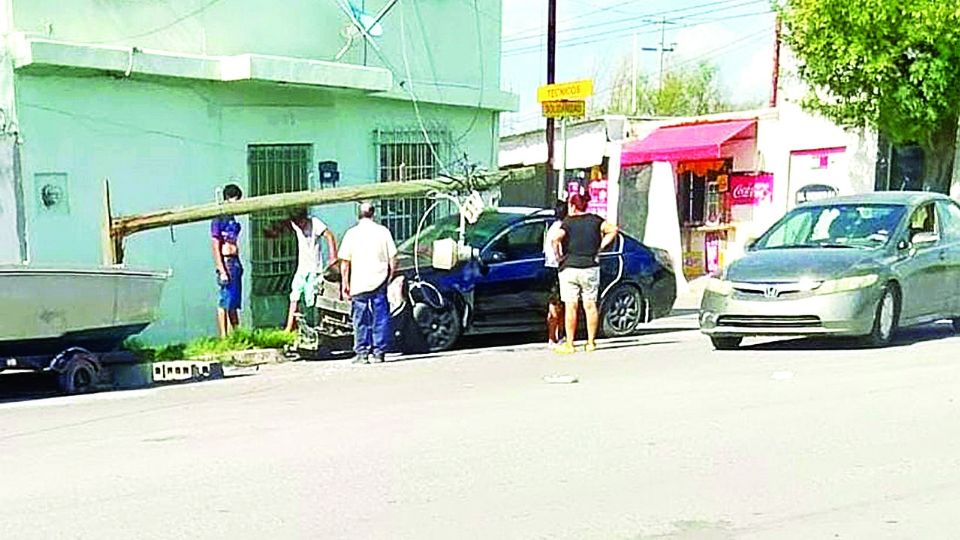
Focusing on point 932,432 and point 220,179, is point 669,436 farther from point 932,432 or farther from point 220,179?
point 220,179

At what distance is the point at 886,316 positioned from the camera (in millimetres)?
13531

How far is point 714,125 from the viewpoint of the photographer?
26016 mm

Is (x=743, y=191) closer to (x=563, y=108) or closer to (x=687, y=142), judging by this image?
(x=687, y=142)

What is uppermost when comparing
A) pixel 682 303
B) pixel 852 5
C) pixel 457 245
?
pixel 852 5

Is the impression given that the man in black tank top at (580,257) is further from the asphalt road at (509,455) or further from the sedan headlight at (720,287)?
the asphalt road at (509,455)

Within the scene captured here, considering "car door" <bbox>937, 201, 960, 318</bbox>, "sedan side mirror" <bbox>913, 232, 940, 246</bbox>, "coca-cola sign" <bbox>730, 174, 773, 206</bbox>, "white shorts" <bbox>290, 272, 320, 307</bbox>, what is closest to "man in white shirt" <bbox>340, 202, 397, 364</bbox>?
"white shorts" <bbox>290, 272, 320, 307</bbox>

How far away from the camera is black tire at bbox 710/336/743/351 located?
1389 centimetres

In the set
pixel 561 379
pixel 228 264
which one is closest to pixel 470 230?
pixel 228 264

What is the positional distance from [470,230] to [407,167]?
3269 millimetres

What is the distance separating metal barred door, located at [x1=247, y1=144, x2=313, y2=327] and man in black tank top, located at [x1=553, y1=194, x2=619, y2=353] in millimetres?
4167

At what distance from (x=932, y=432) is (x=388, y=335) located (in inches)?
252

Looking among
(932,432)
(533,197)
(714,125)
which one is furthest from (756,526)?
(533,197)

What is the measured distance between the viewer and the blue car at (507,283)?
1459 centimetres

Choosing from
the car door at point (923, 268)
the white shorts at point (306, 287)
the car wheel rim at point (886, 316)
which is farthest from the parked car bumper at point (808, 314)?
the white shorts at point (306, 287)
